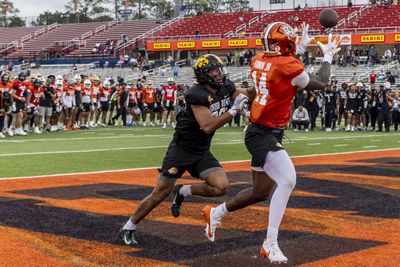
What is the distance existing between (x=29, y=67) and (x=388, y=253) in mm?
47308

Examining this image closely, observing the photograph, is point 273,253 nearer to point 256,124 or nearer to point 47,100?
point 256,124

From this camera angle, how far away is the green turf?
1183 cm

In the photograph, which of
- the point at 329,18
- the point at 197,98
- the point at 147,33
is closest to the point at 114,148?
the point at 329,18

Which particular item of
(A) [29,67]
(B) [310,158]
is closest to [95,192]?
(B) [310,158]

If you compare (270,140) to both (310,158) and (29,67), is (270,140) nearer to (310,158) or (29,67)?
(310,158)

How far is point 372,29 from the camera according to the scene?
4075 centimetres

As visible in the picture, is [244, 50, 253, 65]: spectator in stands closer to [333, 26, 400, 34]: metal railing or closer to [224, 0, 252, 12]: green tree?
[333, 26, 400, 34]: metal railing

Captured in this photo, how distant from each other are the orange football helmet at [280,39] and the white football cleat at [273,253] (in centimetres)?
150

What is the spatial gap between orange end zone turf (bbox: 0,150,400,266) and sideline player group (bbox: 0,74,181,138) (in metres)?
8.70

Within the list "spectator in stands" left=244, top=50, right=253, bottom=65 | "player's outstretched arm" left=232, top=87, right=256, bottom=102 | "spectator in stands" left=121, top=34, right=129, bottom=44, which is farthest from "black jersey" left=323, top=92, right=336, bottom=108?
"spectator in stands" left=121, top=34, right=129, bottom=44

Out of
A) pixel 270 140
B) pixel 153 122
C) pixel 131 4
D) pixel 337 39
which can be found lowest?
pixel 153 122

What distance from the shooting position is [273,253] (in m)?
5.06

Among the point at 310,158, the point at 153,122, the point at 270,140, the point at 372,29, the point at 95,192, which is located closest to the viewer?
the point at 270,140

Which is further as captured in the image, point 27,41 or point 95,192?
point 27,41
